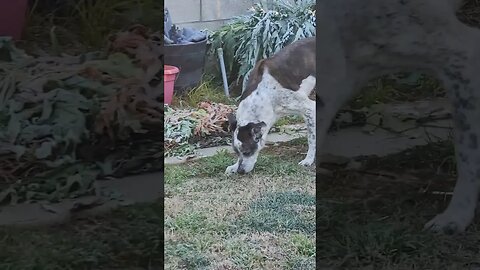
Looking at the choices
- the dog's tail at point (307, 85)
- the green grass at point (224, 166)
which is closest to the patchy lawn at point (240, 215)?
the green grass at point (224, 166)

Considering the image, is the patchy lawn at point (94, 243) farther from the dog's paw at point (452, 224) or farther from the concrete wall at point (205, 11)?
the dog's paw at point (452, 224)

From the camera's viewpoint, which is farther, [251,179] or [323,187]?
[251,179]

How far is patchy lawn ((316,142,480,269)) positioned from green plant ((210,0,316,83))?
1.71 ft

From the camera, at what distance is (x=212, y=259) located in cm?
217

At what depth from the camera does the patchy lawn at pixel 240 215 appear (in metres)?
2.16

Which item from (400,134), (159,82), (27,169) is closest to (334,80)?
(400,134)

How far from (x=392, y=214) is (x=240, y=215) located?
0.50 m

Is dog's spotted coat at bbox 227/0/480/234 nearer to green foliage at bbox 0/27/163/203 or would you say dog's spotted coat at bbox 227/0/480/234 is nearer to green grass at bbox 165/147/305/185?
green grass at bbox 165/147/305/185

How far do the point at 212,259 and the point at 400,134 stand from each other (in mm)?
691

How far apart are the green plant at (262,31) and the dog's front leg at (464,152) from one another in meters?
0.54

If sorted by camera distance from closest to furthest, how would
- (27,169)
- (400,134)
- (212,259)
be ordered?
(27,169) < (400,134) < (212,259)

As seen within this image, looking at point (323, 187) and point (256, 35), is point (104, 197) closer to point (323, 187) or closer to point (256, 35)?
point (323, 187)

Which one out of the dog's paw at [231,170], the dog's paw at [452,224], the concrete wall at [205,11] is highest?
the concrete wall at [205,11]

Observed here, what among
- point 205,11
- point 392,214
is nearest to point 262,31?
point 205,11
